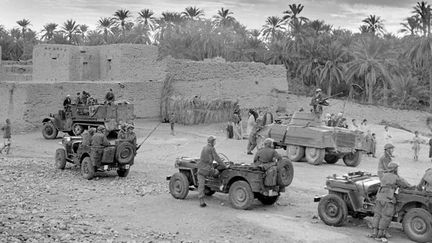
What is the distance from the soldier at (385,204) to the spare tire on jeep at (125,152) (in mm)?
7840

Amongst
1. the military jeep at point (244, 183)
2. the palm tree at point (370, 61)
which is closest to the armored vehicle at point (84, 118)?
the military jeep at point (244, 183)

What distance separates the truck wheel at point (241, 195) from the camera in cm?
1297

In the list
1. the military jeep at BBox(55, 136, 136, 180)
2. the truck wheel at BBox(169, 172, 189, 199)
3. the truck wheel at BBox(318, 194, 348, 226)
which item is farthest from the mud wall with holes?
the truck wheel at BBox(318, 194, 348, 226)

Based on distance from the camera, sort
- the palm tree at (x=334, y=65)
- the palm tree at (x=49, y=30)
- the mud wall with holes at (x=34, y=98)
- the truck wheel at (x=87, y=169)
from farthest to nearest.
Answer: the palm tree at (x=49, y=30) → the palm tree at (x=334, y=65) → the mud wall with holes at (x=34, y=98) → the truck wheel at (x=87, y=169)

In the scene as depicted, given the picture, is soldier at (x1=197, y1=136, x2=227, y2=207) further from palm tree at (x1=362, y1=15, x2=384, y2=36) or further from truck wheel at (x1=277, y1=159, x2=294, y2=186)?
palm tree at (x1=362, y1=15, x2=384, y2=36)

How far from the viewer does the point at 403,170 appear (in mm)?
20672

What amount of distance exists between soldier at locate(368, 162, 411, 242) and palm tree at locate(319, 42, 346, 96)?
38.6 m

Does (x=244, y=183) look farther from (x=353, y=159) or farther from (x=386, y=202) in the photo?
(x=353, y=159)

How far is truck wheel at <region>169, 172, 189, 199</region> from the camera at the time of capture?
14102 mm

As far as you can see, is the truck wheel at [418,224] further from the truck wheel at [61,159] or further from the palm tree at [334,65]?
the palm tree at [334,65]

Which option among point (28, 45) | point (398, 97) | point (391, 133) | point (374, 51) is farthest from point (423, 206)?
point (28, 45)

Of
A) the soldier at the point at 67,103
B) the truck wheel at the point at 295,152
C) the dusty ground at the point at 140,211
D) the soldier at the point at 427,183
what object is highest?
the soldier at the point at 67,103

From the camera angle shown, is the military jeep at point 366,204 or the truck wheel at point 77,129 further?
the truck wheel at point 77,129

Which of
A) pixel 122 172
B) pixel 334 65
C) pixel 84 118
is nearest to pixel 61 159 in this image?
pixel 122 172
